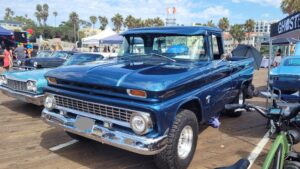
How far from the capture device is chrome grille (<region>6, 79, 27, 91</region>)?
6783 mm

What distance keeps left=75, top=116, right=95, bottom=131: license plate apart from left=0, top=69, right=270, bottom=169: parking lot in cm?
67

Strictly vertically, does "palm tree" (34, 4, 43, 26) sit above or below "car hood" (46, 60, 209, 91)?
above

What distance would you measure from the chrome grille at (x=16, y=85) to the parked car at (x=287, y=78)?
5993 mm

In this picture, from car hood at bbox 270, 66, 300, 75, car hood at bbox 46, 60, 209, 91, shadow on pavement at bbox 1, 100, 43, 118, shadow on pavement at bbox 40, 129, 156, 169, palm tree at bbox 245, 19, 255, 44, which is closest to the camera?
car hood at bbox 46, 60, 209, 91

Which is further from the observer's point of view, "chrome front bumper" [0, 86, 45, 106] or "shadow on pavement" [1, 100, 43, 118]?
"shadow on pavement" [1, 100, 43, 118]

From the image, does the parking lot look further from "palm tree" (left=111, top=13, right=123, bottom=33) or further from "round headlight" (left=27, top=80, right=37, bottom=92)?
"palm tree" (left=111, top=13, right=123, bottom=33)

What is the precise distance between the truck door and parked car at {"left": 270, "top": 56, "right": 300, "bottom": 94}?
8.30 feet

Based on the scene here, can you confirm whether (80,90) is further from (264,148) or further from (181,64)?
(264,148)

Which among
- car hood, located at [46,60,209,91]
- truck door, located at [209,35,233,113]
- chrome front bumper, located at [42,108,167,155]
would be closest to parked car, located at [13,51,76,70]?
car hood, located at [46,60,209,91]

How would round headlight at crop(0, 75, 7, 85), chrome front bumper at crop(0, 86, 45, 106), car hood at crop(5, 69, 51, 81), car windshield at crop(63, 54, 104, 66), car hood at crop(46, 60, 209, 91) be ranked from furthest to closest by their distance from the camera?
car windshield at crop(63, 54, 104, 66) < round headlight at crop(0, 75, 7, 85) < car hood at crop(5, 69, 51, 81) < chrome front bumper at crop(0, 86, 45, 106) < car hood at crop(46, 60, 209, 91)

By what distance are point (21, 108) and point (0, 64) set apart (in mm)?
16398

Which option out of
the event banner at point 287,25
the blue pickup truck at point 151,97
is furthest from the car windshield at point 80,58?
the event banner at point 287,25

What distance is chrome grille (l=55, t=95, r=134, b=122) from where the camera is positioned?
11.4ft

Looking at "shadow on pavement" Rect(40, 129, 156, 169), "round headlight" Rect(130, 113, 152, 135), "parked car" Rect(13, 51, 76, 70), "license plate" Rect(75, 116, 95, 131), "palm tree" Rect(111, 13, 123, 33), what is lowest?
"shadow on pavement" Rect(40, 129, 156, 169)
